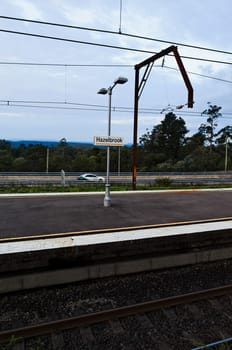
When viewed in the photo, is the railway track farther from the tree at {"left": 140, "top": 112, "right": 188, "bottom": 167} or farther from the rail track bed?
the tree at {"left": 140, "top": 112, "right": 188, "bottom": 167}

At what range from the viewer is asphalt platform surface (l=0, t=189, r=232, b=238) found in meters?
6.96

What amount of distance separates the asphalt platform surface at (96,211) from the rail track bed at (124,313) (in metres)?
1.93

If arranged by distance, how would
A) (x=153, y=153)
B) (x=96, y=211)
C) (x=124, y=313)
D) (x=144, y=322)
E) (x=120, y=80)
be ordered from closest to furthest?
(x=144, y=322)
(x=124, y=313)
(x=96, y=211)
(x=120, y=80)
(x=153, y=153)

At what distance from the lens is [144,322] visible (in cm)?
408

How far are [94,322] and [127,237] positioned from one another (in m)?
2.18

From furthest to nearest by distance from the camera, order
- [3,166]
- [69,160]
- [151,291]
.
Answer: [69,160] → [3,166] → [151,291]

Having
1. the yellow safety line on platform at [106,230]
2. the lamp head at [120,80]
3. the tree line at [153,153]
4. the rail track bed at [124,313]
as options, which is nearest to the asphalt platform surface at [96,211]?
the yellow safety line on platform at [106,230]

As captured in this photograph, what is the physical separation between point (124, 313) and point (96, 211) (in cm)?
468

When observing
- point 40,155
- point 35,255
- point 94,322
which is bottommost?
point 94,322

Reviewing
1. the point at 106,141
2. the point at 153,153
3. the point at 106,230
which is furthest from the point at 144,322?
the point at 153,153

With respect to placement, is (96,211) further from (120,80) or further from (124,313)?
(120,80)

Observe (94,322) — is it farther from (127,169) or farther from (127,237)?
(127,169)

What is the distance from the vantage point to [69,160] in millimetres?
63406

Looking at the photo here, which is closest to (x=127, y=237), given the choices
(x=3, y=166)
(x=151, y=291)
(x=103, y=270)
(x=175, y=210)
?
(x=103, y=270)
